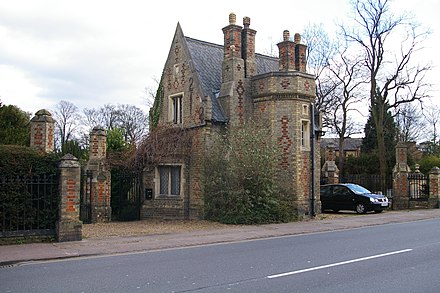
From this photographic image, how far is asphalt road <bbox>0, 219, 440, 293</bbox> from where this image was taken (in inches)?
302

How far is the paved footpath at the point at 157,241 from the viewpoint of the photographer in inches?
451

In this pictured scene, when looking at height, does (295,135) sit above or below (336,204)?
above

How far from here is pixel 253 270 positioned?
9102mm

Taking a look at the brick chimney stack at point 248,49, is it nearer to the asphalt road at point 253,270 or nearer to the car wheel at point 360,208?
the car wheel at point 360,208

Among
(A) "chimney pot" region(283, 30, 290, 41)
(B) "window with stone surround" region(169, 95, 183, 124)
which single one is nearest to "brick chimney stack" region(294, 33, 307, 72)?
(A) "chimney pot" region(283, 30, 290, 41)

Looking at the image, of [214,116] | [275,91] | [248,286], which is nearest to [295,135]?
[275,91]

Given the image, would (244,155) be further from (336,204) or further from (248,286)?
(248,286)

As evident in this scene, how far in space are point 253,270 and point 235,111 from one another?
13.5m

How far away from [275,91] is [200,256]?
11.9 m

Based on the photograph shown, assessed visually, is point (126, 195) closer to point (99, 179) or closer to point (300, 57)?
point (99, 179)

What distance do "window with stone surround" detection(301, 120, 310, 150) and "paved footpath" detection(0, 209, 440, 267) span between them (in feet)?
12.4

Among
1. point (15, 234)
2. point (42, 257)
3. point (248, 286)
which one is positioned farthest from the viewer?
point (15, 234)

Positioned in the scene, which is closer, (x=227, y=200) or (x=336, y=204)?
(x=227, y=200)

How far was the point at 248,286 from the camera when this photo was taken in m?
7.68
